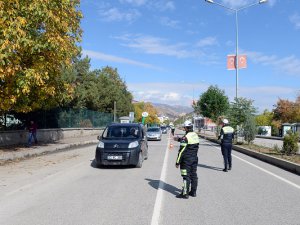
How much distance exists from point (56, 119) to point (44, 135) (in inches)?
132

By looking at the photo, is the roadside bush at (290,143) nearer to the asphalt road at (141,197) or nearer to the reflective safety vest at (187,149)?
the asphalt road at (141,197)

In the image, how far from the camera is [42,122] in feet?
95.4

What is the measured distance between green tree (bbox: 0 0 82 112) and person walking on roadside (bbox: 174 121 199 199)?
7548 millimetres

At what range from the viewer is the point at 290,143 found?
760 inches

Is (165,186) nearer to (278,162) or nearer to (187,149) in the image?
(187,149)

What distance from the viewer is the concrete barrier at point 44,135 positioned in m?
22.8

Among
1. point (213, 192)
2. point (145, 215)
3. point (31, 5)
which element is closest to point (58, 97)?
point (31, 5)

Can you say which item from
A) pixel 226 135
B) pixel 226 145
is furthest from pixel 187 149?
pixel 226 135

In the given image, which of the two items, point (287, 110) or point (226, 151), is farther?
point (287, 110)

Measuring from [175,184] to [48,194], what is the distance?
11.0 feet

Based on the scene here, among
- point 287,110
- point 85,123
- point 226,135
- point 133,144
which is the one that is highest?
point 287,110

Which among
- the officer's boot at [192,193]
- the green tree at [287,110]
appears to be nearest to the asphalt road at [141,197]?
the officer's boot at [192,193]

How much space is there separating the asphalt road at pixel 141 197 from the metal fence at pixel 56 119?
10687 mm

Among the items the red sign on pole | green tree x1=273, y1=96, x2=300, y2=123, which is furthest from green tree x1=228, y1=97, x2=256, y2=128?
green tree x1=273, y1=96, x2=300, y2=123
